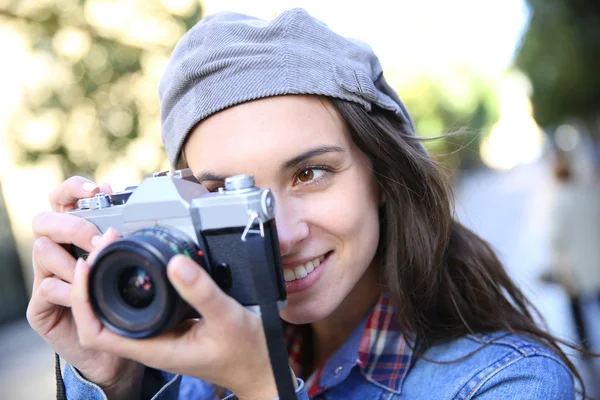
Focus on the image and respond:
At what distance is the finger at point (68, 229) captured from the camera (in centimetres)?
118

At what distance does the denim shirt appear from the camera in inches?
47.4

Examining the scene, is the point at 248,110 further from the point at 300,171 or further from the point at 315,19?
the point at 315,19

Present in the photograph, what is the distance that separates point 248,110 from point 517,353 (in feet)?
2.80

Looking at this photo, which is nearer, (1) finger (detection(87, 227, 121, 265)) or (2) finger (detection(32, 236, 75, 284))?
(1) finger (detection(87, 227, 121, 265))

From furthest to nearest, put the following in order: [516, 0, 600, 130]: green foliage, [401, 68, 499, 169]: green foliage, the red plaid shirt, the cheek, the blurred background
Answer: [401, 68, 499, 169]: green foliage → [516, 0, 600, 130]: green foliage → the blurred background → the red plaid shirt → the cheek

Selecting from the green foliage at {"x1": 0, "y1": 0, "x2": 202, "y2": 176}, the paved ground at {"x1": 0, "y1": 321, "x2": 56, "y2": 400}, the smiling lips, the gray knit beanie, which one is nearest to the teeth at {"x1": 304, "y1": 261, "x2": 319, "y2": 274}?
the smiling lips

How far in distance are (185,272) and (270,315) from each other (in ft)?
0.67

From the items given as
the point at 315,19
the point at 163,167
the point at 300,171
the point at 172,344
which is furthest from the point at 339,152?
the point at 163,167

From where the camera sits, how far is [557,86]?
Result: 31.4 ft

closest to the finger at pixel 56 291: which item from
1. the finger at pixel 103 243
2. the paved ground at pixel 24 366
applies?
the finger at pixel 103 243

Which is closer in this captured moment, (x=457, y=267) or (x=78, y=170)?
(x=457, y=267)

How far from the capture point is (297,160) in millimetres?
1249

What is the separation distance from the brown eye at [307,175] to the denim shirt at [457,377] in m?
0.49

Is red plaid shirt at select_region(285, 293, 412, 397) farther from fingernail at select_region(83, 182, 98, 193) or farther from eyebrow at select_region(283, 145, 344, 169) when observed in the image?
fingernail at select_region(83, 182, 98, 193)
